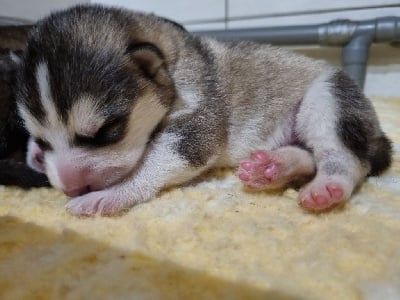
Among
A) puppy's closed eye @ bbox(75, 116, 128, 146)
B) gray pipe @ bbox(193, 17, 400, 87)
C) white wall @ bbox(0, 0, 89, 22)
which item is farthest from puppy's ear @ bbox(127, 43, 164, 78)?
white wall @ bbox(0, 0, 89, 22)

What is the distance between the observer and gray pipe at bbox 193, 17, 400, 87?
3803 mm

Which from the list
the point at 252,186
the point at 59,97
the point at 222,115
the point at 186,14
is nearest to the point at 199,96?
the point at 222,115

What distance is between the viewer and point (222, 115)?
7.02 ft

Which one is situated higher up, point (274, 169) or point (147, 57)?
point (147, 57)

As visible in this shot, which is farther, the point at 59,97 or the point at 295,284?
the point at 59,97

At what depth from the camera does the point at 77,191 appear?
1771mm

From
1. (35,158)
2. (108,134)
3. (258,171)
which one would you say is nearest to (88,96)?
(108,134)

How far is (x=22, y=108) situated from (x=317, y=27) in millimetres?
2929

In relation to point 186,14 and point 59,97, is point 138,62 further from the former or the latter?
point 186,14

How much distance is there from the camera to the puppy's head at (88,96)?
1634 millimetres

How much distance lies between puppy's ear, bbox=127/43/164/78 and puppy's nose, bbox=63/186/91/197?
526mm

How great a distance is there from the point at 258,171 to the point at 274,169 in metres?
0.07

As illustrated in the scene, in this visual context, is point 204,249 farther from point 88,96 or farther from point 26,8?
point 26,8

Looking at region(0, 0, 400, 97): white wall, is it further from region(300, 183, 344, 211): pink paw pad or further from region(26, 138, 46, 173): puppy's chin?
region(300, 183, 344, 211): pink paw pad
